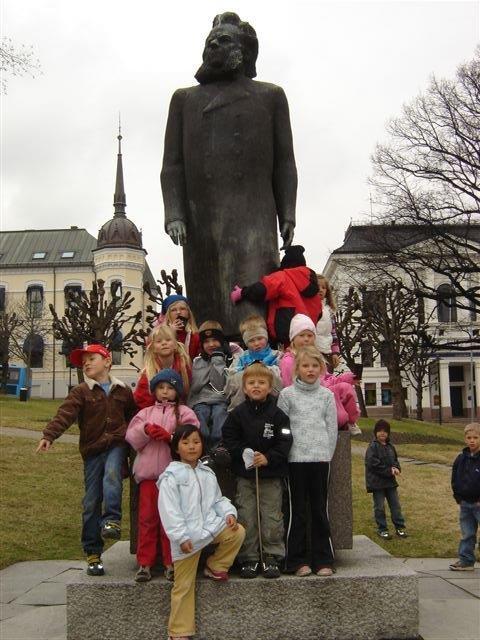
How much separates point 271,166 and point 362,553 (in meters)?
2.91

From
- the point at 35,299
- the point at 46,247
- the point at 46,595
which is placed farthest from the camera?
the point at 46,247

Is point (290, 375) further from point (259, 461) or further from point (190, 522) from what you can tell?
point (190, 522)

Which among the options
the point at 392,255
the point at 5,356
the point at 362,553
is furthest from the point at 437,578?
the point at 5,356

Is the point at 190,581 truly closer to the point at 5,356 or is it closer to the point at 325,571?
the point at 325,571

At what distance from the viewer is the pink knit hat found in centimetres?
457

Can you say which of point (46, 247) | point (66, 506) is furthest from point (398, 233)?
point (46, 247)

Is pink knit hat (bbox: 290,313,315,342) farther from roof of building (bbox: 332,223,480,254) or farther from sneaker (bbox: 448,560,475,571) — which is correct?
roof of building (bbox: 332,223,480,254)

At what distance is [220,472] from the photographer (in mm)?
4316

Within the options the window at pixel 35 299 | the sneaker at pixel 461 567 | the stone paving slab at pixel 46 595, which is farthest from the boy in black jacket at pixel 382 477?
the window at pixel 35 299

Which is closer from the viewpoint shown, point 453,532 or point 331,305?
point 331,305

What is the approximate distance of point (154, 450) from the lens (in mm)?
4176

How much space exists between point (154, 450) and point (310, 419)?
95 centimetres

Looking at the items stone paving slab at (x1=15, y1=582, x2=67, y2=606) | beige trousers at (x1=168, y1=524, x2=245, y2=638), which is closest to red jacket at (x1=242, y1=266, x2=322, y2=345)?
beige trousers at (x1=168, y1=524, x2=245, y2=638)

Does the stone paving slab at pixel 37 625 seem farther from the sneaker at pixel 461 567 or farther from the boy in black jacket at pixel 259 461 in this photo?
the sneaker at pixel 461 567
